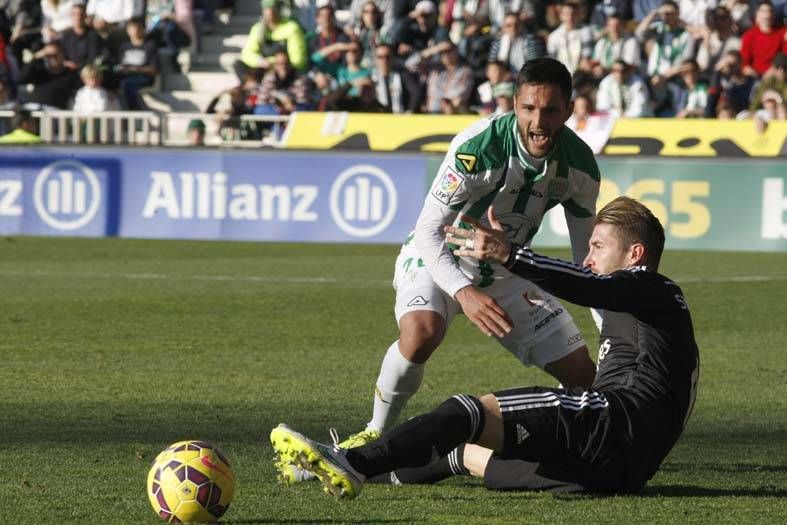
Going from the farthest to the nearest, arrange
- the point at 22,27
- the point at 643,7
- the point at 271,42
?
the point at 22,27, the point at 271,42, the point at 643,7

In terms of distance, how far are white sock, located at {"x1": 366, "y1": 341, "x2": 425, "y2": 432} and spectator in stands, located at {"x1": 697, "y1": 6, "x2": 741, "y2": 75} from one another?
53.8ft

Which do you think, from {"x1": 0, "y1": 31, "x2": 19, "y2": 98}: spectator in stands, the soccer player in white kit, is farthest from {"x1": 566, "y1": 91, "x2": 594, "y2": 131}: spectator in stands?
the soccer player in white kit

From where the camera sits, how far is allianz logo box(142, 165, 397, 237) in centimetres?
1928

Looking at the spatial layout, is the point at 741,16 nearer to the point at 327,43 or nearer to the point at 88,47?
the point at 327,43

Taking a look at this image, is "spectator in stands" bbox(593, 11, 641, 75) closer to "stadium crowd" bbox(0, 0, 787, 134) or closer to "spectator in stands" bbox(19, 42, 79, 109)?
"stadium crowd" bbox(0, 0, 787, 134)

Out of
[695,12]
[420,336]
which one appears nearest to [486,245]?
[420,336]

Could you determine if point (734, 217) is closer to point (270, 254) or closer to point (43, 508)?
point (270, 254)

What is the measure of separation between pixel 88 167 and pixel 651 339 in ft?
49.5

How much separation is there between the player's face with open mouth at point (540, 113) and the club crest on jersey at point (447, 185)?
323 mm

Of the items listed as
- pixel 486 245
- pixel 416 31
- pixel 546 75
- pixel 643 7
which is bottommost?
pixel 416 31

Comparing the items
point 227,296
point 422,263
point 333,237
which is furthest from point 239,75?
point 422,263

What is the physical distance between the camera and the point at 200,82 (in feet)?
86.8

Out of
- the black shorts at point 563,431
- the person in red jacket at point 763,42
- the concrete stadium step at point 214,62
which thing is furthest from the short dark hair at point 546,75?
the concrete stadium step at point 214,62

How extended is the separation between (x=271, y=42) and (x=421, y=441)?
66.0 feet
